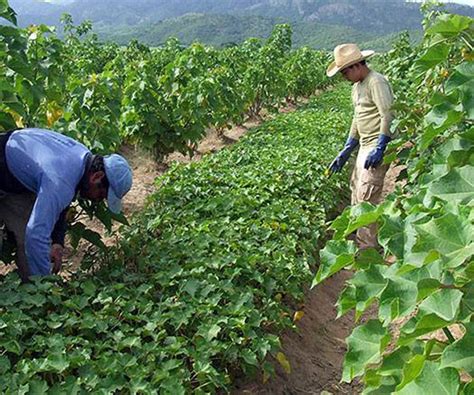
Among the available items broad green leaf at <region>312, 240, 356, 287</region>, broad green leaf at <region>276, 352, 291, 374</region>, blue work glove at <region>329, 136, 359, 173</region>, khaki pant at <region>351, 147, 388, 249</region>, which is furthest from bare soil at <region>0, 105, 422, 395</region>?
broad green leaf at <region>312, 240, 356, 287</region>

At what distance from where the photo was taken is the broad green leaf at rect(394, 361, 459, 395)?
1.56 m

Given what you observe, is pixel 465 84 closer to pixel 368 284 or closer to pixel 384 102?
pixel 368 284

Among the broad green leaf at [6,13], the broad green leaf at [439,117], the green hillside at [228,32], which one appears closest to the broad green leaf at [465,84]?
the broad green leaf at [439,117]

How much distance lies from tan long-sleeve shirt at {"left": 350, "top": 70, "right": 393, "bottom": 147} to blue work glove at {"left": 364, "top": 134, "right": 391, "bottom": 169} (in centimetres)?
5

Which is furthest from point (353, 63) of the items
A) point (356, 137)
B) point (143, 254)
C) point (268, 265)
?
point (143, 254)

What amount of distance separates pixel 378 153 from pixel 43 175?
301cm

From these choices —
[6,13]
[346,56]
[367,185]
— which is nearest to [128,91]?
[346,56]

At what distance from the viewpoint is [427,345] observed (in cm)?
196

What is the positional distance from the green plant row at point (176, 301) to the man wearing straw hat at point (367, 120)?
488 mm

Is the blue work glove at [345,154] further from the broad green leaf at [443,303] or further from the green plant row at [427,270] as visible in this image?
the broad green leaf at [443,303]

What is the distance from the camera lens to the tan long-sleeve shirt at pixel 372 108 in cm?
534

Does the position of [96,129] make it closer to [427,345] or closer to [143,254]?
[143,254]

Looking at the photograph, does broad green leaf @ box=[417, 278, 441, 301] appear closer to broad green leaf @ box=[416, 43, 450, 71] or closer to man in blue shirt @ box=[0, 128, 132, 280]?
broad green leaf @ box=[416, 43, 450, 71]

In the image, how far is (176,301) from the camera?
11.4 feet
